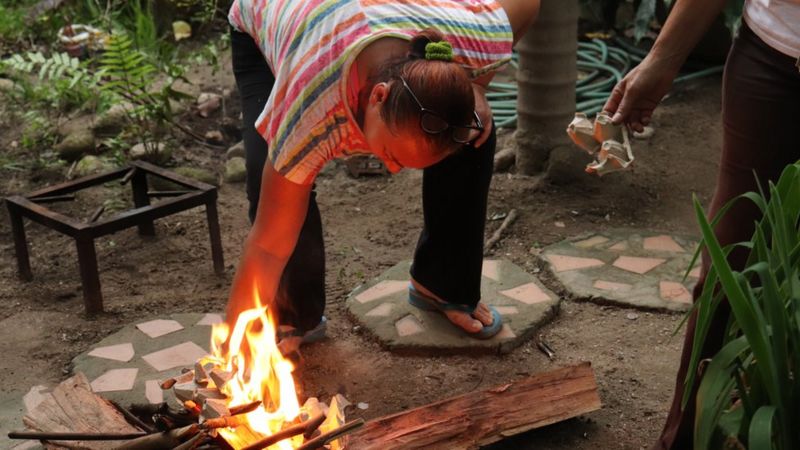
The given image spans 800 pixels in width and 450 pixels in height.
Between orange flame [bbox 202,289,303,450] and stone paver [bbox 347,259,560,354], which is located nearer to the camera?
orange flame [bbox 202,289,303,450]

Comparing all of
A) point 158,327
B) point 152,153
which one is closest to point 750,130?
point 158,327

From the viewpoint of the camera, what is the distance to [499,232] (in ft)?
15.1

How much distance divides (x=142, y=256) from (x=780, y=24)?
3050mm

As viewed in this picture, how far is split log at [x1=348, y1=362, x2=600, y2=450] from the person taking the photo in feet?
9.15

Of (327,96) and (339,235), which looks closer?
(327,96)

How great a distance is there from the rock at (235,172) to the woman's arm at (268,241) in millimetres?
2579

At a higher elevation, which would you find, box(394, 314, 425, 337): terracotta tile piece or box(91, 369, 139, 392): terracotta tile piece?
box(394, 314, 425, 337): terracotta tile piece

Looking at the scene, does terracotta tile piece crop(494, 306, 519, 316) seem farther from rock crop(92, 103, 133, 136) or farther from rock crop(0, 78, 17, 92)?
rock crop(0, 78, 17, 92)

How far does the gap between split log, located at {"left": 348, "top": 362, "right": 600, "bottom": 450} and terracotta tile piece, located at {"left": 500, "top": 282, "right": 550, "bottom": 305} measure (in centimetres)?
85

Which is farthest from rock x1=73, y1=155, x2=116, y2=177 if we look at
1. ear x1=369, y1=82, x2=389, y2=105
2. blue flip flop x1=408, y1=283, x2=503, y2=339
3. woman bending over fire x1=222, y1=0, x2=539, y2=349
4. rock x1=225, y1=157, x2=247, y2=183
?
ear x1=369, y1=82, x2=389, y2=105

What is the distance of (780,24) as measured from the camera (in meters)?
2.42

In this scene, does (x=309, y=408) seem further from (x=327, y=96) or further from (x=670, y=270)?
(x=670, y=270)

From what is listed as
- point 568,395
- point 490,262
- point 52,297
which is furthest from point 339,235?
point 568,395

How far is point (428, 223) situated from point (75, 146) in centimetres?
258
